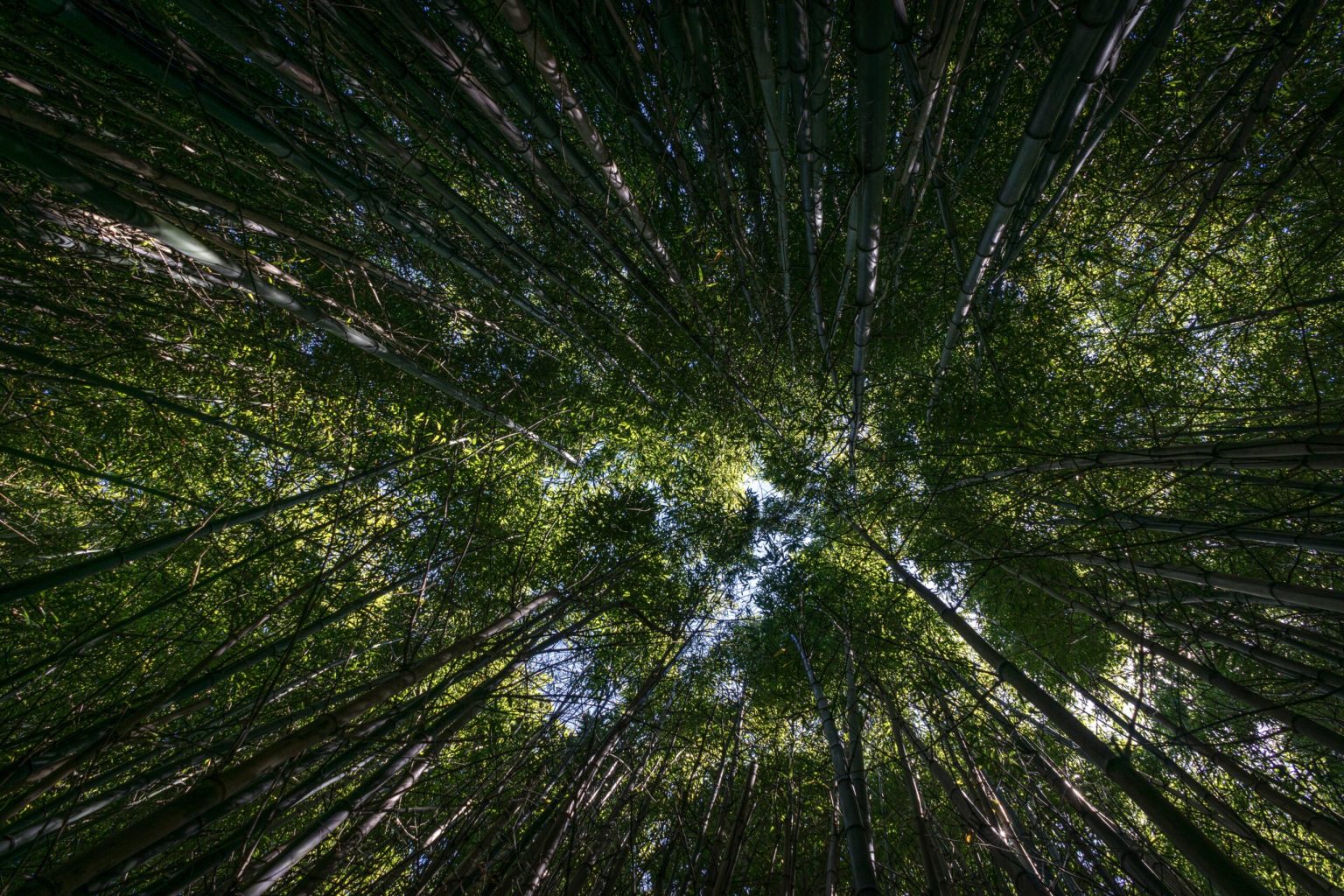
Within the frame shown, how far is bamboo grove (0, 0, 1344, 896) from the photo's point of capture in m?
1.65

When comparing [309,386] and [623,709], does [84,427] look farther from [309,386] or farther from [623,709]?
[623,709]

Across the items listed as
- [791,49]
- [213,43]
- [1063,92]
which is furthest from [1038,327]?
[213,43]

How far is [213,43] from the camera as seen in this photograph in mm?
3268

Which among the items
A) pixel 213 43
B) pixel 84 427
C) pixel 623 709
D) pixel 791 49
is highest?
pixel 213 43

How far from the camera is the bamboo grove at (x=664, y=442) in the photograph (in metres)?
1.65

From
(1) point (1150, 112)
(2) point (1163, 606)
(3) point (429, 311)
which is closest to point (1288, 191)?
(1) point (1150, 112)

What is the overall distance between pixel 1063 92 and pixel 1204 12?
228 centimetres

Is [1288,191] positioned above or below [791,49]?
above

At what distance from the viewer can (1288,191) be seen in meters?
2.91

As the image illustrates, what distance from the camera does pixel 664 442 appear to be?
18.2 feet

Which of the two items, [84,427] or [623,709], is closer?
[623,709]

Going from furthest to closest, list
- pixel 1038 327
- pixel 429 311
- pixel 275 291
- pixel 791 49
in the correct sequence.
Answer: pixel 1038 327
pixel 429 311
pixel 275 291
pixel 791 49

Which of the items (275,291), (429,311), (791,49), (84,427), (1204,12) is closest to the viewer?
(791,49)

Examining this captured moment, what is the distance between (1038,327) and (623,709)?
3.59 metres
